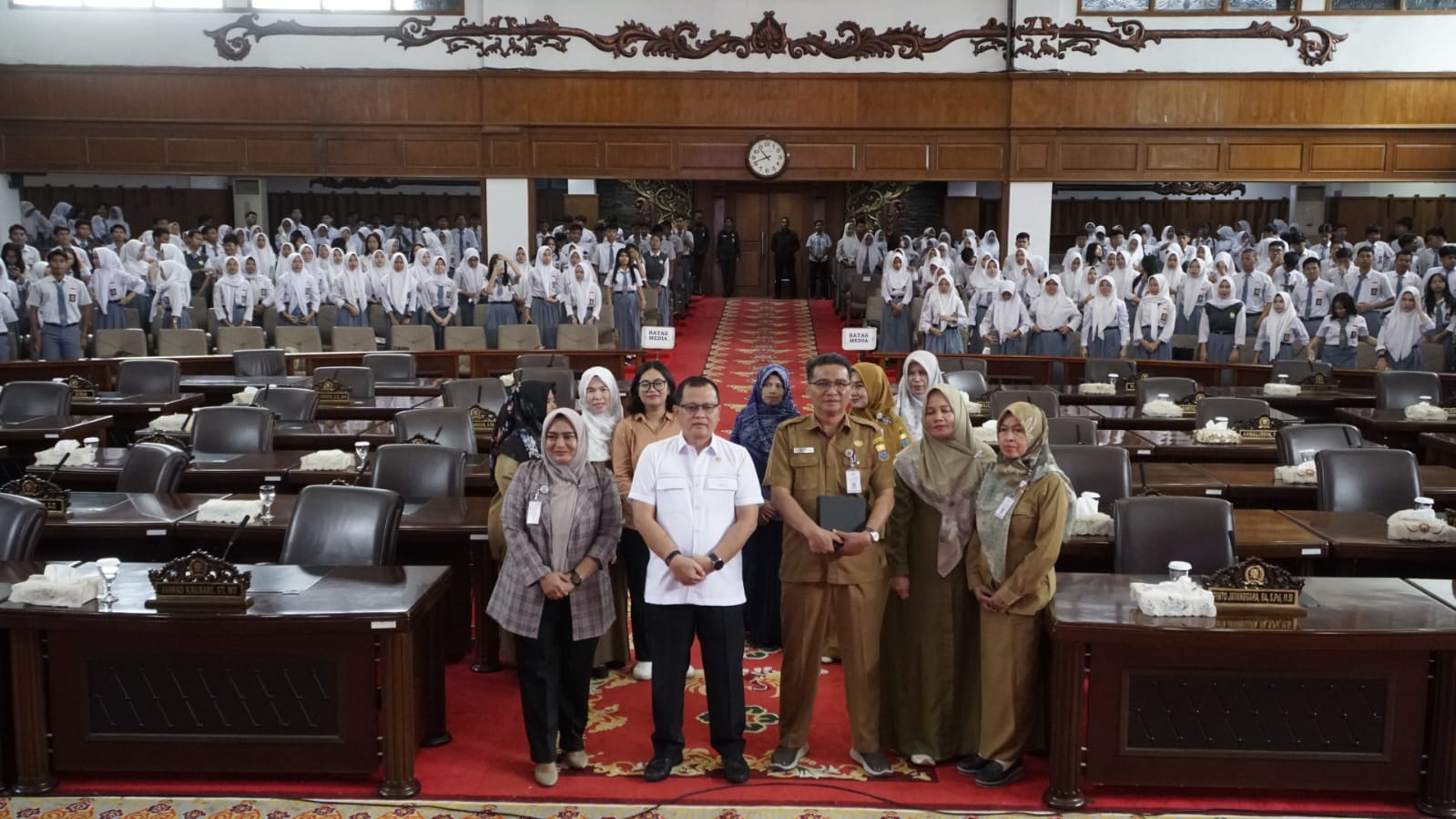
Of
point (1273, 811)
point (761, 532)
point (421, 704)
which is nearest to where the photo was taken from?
point (1273, 811)

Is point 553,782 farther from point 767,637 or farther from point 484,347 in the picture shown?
point 484,347

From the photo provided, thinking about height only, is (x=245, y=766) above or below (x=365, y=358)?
below

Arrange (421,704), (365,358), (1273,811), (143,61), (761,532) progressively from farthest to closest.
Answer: (143,61)
(365,358)
(761,532)
(421,704)
(1273,811)

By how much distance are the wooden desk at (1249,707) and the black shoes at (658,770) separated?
4.32 ft

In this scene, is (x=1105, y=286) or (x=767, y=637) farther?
(x=1105, y=286)

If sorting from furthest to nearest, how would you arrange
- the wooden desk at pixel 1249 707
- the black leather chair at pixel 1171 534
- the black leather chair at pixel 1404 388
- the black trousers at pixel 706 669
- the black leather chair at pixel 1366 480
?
the black leather chair at pixel 1404 388 < the black leather chair at pixel 1366 480 < the black leather chair at pixel 1171 534 < the black trousers at pixel 706 669 < the wooden desk at pixel 1249 707

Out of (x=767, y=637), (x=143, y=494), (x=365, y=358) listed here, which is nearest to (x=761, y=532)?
(x=767, y=637)

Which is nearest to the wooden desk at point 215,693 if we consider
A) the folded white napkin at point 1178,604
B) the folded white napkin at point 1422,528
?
the folded white napkin at point 1178,604

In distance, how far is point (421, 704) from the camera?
4551 mm

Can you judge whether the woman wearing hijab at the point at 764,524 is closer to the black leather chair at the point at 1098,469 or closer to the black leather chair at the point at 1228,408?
the black leather chair at the point at 1098,469

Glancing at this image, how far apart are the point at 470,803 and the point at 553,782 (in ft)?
0.97

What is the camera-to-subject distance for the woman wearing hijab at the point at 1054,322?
13.5 metres

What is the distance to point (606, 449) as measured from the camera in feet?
18.1

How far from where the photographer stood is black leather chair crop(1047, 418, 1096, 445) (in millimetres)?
7074
